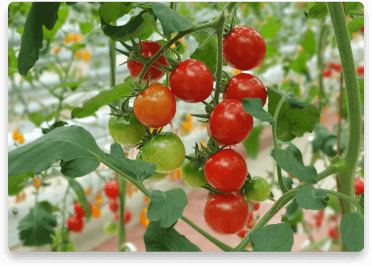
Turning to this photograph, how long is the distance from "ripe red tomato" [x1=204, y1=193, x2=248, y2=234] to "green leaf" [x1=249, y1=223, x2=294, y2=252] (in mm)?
39

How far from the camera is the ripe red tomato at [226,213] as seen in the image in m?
0.34

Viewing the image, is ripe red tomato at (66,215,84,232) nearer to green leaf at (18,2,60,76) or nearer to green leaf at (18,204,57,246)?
green leaf at (18,204,57,246)

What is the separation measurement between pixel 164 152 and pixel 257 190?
0.39 feet

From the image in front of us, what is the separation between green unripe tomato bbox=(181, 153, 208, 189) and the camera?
0.36m

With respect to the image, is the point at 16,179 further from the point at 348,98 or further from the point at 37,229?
the point at 348,98

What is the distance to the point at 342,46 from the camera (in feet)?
1.08

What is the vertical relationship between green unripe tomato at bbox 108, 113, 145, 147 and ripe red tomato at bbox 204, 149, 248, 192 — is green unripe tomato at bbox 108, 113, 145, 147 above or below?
above

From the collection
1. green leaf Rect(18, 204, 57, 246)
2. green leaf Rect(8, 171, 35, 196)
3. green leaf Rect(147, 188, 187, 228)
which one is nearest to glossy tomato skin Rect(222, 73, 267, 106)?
green leaf Rect(147, 188, 187, 228)

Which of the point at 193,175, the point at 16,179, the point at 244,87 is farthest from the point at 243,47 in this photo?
the point at 16,179

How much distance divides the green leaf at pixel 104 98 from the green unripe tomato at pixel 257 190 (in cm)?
20

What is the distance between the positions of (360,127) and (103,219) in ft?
4.14

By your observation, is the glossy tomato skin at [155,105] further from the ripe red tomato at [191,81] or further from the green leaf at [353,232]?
the green leaf at [353,232]

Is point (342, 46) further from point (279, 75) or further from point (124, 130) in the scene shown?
point (279, 75)

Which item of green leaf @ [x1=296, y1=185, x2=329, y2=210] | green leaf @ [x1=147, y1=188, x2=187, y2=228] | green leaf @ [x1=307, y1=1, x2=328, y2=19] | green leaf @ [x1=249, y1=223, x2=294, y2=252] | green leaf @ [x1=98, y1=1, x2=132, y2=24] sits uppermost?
green leaf @ [x1=98, y1=1, x2=132, y2=24]
